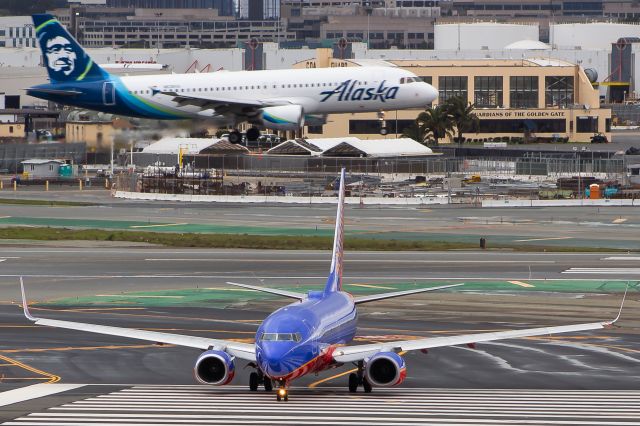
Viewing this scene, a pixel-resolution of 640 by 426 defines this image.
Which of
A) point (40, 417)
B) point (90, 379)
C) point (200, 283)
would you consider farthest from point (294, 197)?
point (40, 417)

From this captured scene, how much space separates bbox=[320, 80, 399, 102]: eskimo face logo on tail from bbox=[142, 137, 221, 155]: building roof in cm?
4774

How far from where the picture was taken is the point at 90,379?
137ft

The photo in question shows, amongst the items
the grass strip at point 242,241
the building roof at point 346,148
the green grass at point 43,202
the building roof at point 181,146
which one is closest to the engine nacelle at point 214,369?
the grass strip at point 242,241

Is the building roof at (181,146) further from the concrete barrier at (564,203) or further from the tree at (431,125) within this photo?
the concrete barrier at (564,203)

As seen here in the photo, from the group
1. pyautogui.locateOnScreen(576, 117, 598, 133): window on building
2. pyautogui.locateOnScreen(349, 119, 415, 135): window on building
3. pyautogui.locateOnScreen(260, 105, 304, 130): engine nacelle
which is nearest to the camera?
pyautogui.locateOnScreen(260, 105, 304, 130): engine nacelle

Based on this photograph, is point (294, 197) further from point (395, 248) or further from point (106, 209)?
point (395, 248)

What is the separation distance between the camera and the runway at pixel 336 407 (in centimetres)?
3189

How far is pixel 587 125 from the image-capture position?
198 metres

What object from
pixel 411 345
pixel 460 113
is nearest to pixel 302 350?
pixel 411 345

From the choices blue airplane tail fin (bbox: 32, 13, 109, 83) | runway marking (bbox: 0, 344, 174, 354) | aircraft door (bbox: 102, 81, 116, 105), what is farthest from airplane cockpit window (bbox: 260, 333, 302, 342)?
blue airplane tail fin (bbox: 32, 13, 109, 83)

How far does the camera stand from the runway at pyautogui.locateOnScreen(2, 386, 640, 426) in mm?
31891

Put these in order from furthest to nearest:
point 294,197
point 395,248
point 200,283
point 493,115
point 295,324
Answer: point 493,115 → point 294,197 → point 395,248 → point 200,283 → point 295,324

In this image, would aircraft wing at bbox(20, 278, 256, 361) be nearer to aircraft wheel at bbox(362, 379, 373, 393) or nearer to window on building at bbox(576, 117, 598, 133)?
aircraft wheel at bbox(362, 379, 373, 393)

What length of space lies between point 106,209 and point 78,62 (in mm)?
12421
